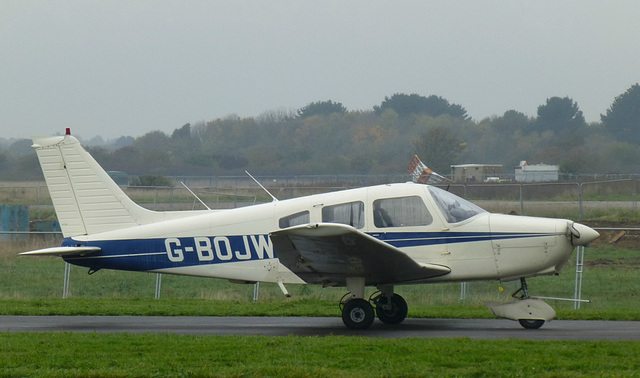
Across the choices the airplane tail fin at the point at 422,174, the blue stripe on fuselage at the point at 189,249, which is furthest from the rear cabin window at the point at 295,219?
the airplane tail fin at the point at 422,174

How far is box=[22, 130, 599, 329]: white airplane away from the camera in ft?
35.6

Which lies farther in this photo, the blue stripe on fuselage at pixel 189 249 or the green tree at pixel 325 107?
the green tree at pixel 325 107

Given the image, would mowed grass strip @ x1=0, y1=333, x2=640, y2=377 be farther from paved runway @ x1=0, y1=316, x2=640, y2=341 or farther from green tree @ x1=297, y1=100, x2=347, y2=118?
green tree @ x1=297, y1=100, x2=347, y2=118

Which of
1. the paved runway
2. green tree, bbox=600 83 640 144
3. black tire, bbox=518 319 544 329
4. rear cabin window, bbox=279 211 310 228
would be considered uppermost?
green tree, bbox=600 83 640 144

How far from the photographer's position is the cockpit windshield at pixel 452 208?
443 inches

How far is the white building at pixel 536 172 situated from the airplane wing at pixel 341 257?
1201 inches

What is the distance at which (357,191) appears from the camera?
11.4m

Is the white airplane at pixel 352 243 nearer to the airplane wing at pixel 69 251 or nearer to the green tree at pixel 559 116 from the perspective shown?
the airplane wing at pixel 69 251

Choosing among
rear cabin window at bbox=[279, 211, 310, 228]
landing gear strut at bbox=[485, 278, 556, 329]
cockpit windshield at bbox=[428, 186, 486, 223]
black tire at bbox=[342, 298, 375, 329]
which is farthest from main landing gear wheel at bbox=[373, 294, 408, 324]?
rear cabin window at bbox=[279, 211, 310, 228]

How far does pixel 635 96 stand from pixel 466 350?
5583cm

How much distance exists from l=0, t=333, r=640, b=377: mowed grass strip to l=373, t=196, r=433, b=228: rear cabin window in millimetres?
2045

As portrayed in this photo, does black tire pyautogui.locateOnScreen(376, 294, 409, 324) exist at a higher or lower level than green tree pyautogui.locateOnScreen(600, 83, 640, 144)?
lower

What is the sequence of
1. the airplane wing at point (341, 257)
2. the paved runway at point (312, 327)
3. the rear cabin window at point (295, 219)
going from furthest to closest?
1. the rear cabin window at point (295, 219)
2. the paved runway at point (312, 327)
3. the airplane wing at point (341, 257)

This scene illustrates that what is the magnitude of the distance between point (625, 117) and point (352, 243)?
163ft
